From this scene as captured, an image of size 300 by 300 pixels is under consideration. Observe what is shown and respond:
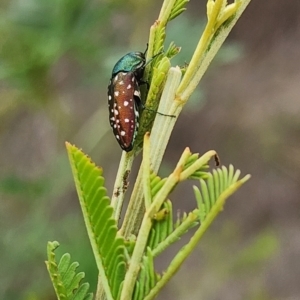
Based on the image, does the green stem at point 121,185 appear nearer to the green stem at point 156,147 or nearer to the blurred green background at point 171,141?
the green stem at point 156,147

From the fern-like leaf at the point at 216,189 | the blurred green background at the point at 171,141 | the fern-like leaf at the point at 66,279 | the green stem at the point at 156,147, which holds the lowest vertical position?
the fern-like leaf at the point at 216,189

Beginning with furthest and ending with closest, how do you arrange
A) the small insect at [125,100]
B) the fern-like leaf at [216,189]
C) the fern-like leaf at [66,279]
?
the small insect at [125,100]
the fern-like leaf at [66,279]
the fern-like leaf at [216,189]

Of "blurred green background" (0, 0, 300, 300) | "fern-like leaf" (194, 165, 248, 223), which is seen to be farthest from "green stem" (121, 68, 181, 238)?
"blurred green background" (0, 0, 300, 300)

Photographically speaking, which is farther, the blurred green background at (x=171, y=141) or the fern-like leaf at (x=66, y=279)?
the blurred green background at (x=171, y=141)

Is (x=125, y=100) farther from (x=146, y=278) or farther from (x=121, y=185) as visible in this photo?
(x=146, y=278)

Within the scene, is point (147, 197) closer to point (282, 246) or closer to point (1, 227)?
point (1, 227)

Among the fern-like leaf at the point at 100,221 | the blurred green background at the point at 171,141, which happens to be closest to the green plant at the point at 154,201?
the fern-like leaf at the point at 100,221

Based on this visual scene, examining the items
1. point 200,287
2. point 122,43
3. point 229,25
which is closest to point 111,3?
point 122,43

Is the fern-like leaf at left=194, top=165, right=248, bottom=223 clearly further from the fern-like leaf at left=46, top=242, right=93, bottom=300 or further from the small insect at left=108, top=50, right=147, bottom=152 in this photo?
the small insect at left=108, top=50, right=147, bottom=152
